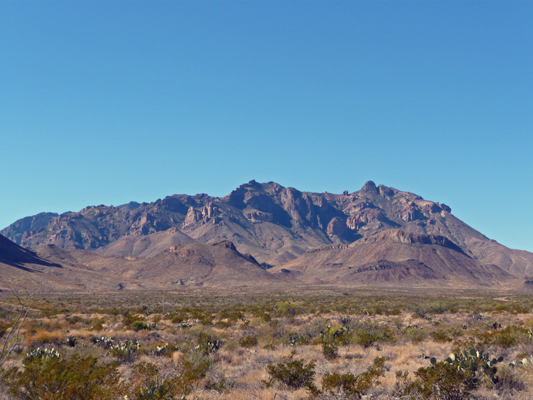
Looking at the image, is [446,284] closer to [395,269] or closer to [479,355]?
[395,269]

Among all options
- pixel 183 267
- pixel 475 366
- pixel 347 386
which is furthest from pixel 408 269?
pixel 347 386

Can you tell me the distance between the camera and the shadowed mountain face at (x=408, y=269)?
156m

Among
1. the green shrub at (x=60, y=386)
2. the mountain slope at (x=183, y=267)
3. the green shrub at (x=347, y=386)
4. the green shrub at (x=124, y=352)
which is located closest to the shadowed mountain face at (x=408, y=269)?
the mountain slope at (x=183, y=267)

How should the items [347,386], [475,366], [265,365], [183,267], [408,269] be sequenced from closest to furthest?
[347,386]
[475,366]
[265,365]
[183,267]
[408,269]

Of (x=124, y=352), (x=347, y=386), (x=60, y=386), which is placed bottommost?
(x=124, y=352)

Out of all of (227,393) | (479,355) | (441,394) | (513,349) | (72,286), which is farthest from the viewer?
(72,286)

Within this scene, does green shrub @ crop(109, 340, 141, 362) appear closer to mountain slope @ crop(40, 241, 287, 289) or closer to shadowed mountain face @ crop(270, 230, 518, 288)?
mountain slope @ crop(40, 241, 287, 289)

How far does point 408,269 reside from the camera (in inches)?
6516

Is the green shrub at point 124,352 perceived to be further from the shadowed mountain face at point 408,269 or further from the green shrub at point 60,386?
the shadowed mountain face at point 408,269

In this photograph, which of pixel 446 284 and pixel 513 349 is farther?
pixel 446 284

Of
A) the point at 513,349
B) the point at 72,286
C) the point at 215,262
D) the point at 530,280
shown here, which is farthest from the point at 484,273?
the point at 513,349

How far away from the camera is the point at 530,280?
15000 centimetres

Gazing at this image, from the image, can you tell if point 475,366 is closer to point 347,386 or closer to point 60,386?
point 347,386

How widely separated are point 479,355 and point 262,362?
6.92 m
